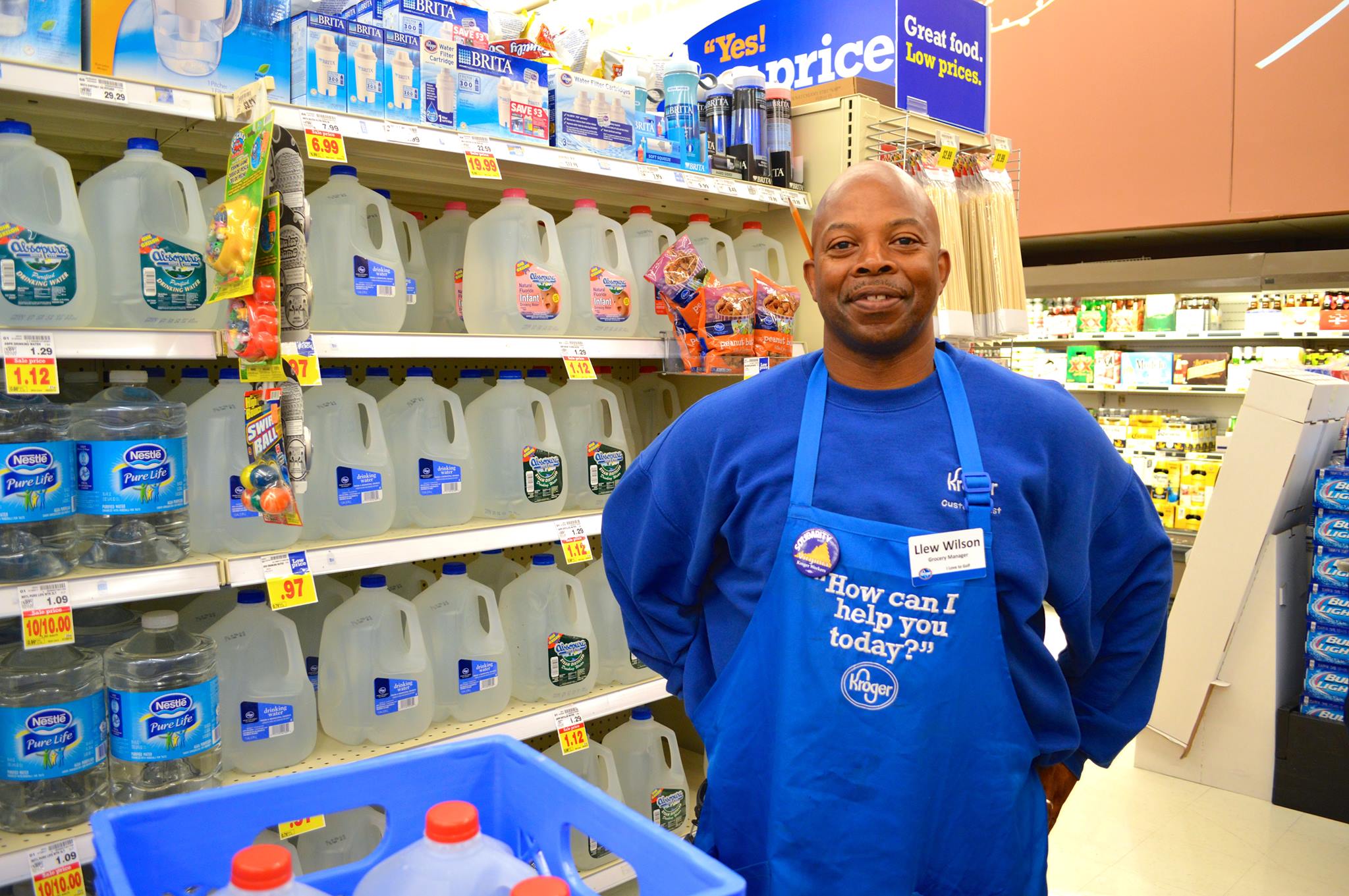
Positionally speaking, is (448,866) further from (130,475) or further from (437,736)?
(437,736)

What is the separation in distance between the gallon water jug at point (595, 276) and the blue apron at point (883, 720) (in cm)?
151

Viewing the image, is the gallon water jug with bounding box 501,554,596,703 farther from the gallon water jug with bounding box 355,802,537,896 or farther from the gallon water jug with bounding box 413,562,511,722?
the gallon water jug with bounding box 355,802,537,896

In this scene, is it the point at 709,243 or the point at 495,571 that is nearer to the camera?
the point at 495,571

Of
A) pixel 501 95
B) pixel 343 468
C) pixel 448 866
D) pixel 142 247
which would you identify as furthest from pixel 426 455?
pixel 448 866

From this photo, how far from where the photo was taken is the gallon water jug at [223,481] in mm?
2211

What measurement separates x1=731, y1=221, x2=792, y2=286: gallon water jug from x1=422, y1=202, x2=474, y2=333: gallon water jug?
92cm

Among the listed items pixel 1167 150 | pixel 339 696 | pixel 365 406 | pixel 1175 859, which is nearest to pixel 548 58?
pixel 365 406

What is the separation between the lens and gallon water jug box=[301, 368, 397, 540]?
239 centimetres

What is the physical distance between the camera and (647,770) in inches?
121

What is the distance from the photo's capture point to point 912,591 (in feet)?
4.62

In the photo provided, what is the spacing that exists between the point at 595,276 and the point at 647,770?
1549 mm

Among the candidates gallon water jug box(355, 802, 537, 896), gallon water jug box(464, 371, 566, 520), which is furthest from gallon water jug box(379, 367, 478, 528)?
gallon water jug box(355, 802, 537, 896)

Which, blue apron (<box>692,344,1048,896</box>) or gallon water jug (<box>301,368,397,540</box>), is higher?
gallon water jug (<box>301,368,397,540</box>)

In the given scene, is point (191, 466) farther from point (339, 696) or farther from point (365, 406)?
point (339, 696)
